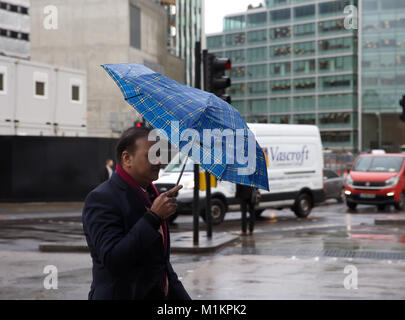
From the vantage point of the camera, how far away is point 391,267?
10.6 metres

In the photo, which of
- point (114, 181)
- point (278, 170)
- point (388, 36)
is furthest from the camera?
point (388, 36)

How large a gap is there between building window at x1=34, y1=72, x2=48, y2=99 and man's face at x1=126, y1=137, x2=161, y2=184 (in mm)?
32961

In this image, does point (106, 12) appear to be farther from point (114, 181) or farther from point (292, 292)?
point (114, 181)

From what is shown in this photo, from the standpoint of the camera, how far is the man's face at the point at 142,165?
3414 millimetres

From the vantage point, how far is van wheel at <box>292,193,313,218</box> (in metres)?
21.5

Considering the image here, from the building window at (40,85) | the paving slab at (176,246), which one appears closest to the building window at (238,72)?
the building window at (40,85)

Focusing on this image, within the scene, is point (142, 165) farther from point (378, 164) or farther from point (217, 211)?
point (378, 164)

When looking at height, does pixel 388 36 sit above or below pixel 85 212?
above

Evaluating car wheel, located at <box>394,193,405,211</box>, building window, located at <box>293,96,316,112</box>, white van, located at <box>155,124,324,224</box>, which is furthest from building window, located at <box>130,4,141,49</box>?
building window, located at <box>293,96,316,112</box>

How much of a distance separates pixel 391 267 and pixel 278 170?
32.5 feet

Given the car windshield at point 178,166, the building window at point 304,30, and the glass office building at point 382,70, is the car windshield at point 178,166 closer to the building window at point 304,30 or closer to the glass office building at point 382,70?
the glass office building at point 382,70

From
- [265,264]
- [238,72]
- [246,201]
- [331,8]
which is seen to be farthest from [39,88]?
[238,72]

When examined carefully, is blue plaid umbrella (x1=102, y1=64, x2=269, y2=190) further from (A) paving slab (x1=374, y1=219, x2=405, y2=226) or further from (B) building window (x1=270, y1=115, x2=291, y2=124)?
(B) building window (x1=270, y1=115, x2=291, y2=124)
